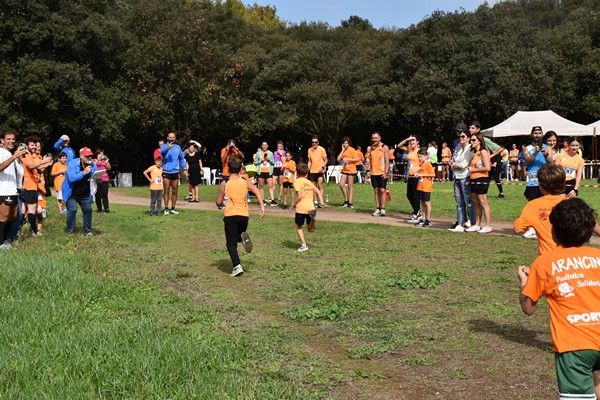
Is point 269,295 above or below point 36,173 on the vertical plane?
below

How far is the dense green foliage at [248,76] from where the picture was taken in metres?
31.9

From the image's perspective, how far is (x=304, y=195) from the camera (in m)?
11.3

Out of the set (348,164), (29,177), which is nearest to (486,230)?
(348,164)

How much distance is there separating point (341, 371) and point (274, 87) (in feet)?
124

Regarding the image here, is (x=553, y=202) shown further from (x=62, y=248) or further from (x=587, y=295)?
(x=62, y=248)

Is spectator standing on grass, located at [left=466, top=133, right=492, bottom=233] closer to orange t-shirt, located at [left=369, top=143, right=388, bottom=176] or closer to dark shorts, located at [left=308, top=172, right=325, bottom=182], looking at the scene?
orange t-shirt, located at [left=369, top=143, right=388, bottom=176]

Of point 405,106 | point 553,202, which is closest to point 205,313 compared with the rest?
point 553,202

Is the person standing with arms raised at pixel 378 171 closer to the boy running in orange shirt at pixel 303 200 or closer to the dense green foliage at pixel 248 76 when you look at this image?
the boy running in orange shirt at pixel 303 200

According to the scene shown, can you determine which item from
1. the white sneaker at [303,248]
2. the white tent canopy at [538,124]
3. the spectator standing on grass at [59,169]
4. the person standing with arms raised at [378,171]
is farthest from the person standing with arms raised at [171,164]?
the white tent canopy at [538,124]

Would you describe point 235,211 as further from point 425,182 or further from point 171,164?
point 171,164

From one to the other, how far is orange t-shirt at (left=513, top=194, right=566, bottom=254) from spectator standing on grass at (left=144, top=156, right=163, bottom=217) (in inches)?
479

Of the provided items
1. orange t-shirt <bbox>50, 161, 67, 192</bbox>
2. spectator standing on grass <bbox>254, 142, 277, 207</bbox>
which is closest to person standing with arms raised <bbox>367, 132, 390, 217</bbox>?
spectator standing on grass <bbox>254, 142, 277, 207</bbox>

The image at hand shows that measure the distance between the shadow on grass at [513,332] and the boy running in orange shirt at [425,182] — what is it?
25.1ft

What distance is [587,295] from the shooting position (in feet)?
12.4
